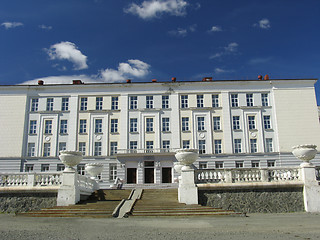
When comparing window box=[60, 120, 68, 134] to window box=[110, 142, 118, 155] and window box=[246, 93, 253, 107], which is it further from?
window box=[246, 93, 253, 107]

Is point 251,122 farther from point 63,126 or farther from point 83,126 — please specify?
point 63,126

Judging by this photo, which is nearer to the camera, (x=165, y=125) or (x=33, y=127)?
(x=165, y=125)

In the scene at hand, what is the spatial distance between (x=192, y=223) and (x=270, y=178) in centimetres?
732

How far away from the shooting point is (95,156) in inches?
1478

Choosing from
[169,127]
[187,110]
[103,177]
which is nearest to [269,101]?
[187,110]

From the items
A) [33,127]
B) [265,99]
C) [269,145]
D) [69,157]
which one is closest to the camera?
[69,157]

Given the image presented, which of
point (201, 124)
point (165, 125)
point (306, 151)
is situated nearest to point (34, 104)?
point (165, 125)

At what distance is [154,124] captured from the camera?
38656 mm

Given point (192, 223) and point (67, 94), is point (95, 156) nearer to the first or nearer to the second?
point (67, 94)

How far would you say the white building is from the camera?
1458 inches

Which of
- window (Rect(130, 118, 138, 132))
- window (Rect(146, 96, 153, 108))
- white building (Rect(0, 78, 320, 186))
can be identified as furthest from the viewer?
window (Rect(146, 96, 153, 108))

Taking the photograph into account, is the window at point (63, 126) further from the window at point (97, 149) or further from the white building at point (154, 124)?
the window at point (97, 149)

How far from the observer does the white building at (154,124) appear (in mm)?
37031

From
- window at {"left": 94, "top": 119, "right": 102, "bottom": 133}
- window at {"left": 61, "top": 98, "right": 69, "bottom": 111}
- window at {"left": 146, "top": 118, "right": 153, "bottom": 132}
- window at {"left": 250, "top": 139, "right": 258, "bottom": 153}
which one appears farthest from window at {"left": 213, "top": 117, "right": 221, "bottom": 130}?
window at {"left": 61, "top": 98, "right": 69, "bottom": 111}
